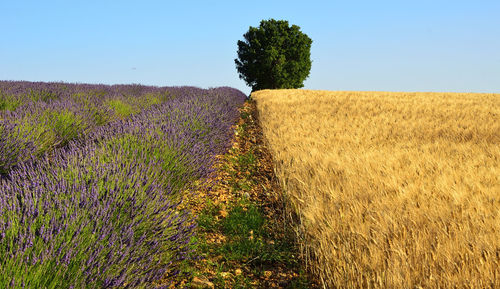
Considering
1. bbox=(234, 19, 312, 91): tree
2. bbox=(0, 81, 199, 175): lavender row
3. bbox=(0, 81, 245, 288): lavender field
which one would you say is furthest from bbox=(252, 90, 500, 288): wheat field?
bbox=(234, 19, 312, 91): tree

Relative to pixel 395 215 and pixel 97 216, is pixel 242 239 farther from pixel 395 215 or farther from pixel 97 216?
pixel 97 216

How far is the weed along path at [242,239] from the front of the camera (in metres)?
2.69

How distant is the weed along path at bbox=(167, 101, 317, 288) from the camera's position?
2.69 meters

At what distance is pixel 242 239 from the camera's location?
329cm

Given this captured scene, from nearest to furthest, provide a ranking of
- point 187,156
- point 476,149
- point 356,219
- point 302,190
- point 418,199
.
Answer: point 356,219, point 418,199, point 302,190, point 187,156, point 476,149

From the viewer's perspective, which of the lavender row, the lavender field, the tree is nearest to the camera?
the lavender field

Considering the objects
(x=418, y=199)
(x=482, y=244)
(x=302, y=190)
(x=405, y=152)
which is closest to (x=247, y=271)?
(x=302, y=190)

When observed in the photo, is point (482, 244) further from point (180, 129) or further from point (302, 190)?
point (180, 129)

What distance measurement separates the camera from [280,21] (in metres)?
34.4

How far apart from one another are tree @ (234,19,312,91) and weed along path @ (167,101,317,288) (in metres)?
29.0

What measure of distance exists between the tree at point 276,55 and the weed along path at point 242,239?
29.0 meters

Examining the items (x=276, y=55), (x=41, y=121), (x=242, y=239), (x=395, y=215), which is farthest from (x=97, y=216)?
(x=276, y=55)

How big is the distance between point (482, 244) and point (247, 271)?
62.0 inches

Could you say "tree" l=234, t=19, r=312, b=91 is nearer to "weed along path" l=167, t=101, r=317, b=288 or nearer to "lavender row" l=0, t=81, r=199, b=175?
"lavender row" l=0, t=81, r=199, b=175
